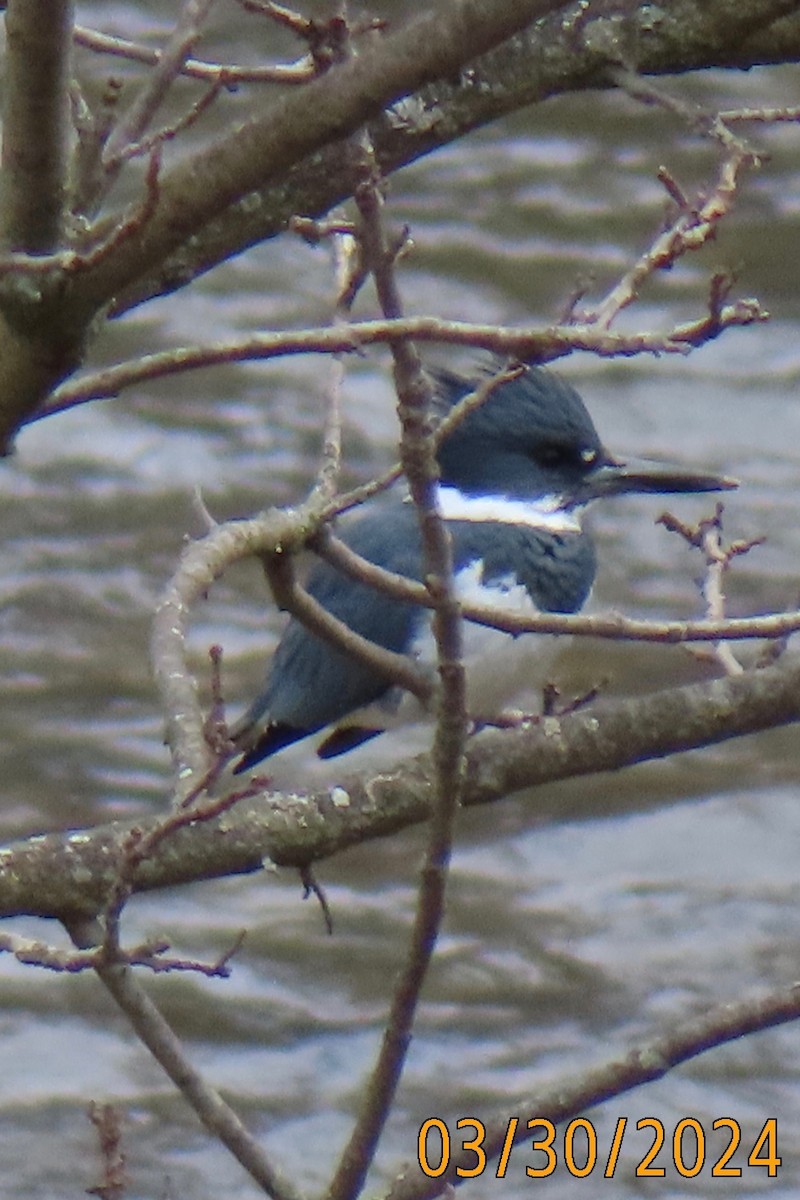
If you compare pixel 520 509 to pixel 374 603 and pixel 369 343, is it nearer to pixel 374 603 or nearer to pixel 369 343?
pixel 374 603

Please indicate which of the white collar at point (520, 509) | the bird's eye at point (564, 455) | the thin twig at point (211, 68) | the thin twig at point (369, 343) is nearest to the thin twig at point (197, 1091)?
the thin twig at point (369, 343)

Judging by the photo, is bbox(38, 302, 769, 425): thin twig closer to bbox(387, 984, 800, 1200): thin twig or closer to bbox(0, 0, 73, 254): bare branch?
bbox(0, 0, 73, 254): bare branch

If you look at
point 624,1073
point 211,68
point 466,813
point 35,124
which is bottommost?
point 624,1073

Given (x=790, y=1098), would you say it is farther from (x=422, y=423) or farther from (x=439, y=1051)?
(x=422, y=423)

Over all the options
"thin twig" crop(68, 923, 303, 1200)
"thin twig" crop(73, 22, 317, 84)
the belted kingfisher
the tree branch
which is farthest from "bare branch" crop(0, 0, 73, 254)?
the belted kingfisher

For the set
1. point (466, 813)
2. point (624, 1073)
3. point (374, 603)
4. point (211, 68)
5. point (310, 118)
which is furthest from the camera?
point (466, 813)

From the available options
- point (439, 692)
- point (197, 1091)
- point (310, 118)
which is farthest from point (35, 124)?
point (197, 1091)

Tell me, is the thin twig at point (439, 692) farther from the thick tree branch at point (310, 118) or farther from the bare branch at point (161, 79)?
the bare branch at point (161, 79)

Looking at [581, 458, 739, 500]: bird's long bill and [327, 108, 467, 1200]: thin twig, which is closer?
[327, 108, 467, 1200]: thin twig
